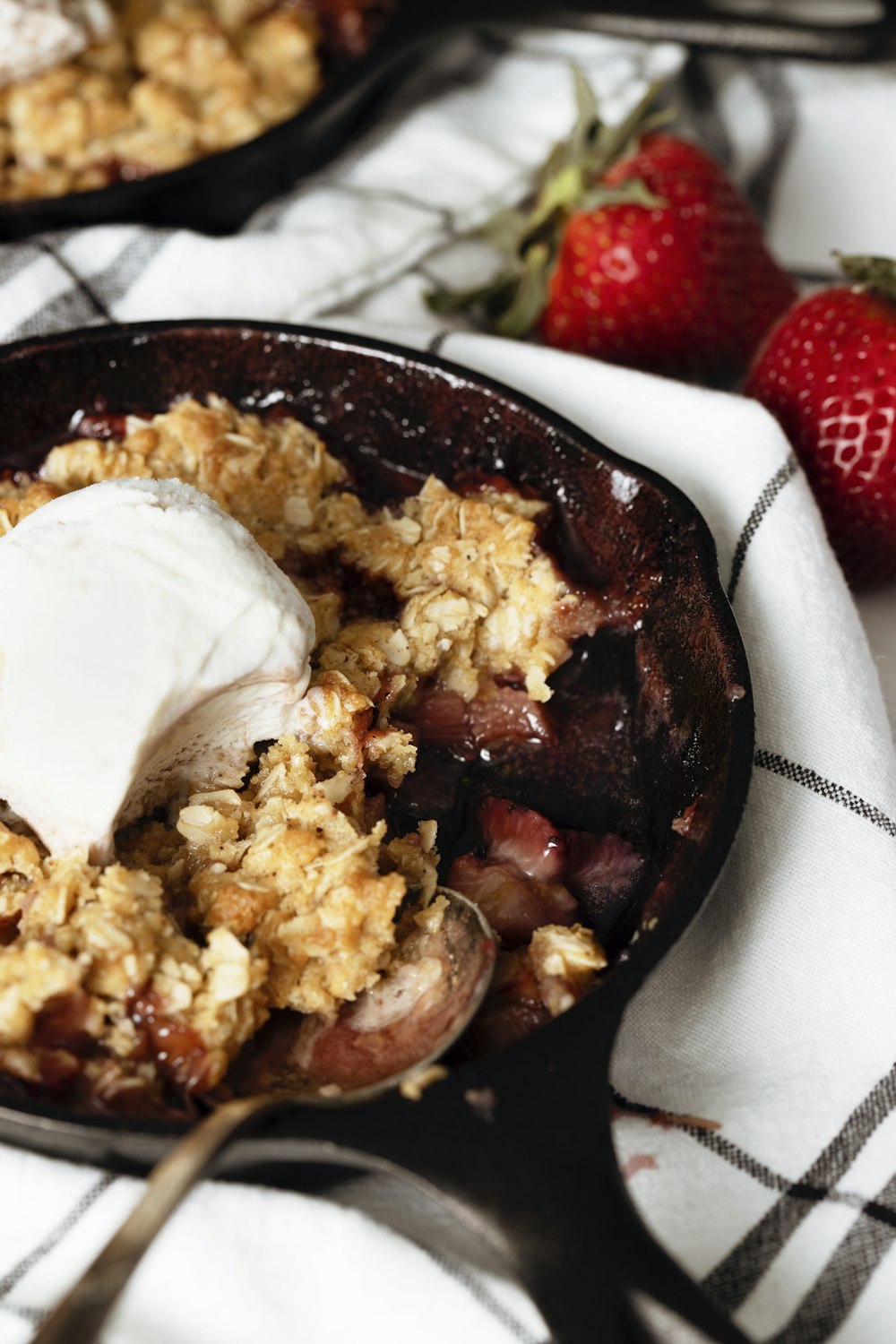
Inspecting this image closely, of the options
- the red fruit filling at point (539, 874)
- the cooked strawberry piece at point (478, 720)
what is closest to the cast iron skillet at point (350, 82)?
the cooked strawberry piece at point (478, 720)

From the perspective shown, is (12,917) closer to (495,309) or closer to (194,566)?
(194,566)

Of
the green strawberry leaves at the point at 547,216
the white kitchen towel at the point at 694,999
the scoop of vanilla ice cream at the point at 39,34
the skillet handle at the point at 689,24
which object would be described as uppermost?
the skillet handle at the point at 689,24

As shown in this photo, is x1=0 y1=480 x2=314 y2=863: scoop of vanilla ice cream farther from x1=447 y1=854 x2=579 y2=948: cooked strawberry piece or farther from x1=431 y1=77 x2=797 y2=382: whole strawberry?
x1=431 y1=77 x2=797 y2=382: whole strawberry

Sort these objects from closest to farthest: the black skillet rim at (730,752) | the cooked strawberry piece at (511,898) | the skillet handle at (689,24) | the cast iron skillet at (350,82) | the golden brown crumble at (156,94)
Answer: the black skillet rim at (730,752), the cooked strawberry piece at (511,898), the cast iron skillet at (350,82), the golden brown crumble at (156,94), the skillet handle at (689,24)

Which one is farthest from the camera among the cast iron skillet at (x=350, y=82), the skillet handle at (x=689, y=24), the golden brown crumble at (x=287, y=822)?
the skillet handle at (x=689, y=24)

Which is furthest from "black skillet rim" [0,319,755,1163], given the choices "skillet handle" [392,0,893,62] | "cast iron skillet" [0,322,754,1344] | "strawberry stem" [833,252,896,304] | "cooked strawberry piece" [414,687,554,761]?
"skillet handle" [392,0,893,62]

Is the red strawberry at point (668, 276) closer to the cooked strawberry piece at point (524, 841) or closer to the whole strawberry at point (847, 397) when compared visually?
the whole strawberry at point (847, 397)

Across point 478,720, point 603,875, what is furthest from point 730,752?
point 478,720
